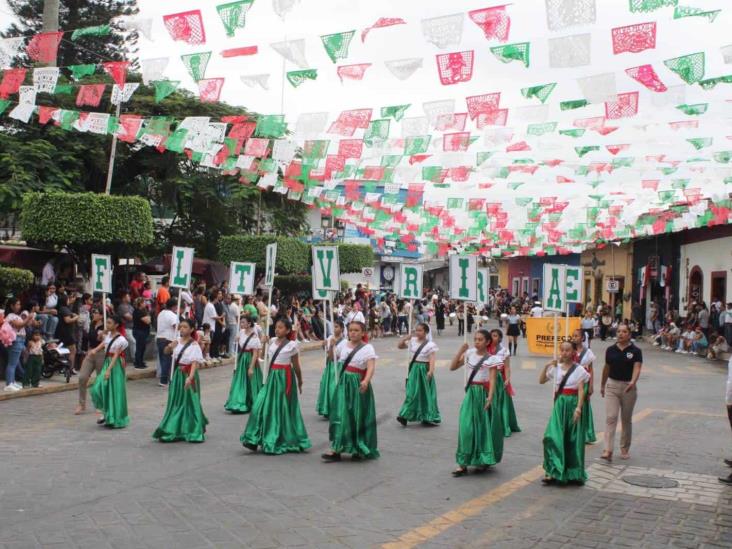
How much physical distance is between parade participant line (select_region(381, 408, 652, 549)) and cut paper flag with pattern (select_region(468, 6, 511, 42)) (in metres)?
5.58

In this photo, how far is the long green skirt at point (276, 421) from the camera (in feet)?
33.3

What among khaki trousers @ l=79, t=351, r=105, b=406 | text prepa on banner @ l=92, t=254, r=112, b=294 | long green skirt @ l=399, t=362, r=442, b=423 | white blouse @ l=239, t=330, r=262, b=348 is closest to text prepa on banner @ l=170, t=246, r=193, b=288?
text prepa on banner @ l=92, t=254, r=112, b=294

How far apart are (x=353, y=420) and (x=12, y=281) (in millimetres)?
10467

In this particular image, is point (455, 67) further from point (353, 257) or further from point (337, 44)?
point (353, 257)

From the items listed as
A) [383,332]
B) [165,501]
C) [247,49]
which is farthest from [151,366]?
[383,332]

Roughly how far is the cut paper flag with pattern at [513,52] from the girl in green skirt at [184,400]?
581cm

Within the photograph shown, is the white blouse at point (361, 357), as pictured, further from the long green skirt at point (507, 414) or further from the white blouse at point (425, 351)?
the white blouse at point (425, 351)

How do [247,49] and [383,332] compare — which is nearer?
[247,49]

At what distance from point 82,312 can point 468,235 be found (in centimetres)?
2518

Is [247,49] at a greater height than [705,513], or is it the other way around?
[247,49]

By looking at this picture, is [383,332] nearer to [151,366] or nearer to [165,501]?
[151,366]

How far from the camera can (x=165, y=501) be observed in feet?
25.1

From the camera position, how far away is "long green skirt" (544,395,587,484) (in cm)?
879

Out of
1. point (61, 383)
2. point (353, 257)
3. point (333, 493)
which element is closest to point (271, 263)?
point (61, 383)
